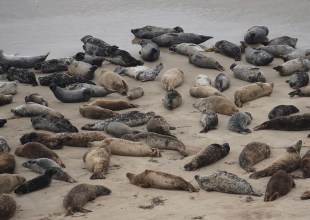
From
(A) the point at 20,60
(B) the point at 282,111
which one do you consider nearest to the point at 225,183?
(B) the point at 282,111

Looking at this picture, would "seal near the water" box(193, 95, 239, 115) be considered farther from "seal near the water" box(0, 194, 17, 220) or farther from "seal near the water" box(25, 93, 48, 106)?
"seal near the water" box(0, 194, 17, 220)

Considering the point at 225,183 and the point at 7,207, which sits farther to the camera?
the point at 225,183

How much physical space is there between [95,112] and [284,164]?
3.15m

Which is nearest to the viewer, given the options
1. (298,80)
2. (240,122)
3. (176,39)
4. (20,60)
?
(240,122)

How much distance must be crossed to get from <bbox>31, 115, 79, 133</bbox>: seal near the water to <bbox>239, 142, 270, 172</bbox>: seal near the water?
2.26 m

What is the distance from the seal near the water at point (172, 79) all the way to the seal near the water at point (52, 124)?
6.97 ft

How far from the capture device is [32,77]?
10.3 m

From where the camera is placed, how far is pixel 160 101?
372 inches

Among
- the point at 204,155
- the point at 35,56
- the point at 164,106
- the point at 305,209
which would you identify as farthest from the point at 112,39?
the point at 305,209

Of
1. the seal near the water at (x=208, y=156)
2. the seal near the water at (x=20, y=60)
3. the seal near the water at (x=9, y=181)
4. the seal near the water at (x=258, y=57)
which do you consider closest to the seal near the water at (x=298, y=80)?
the seal near the water at (x=258, y=57)

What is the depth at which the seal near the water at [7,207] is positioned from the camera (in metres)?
5.64

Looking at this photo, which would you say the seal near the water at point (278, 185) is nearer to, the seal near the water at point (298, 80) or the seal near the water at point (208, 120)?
the seal near the water at point (208, 120)

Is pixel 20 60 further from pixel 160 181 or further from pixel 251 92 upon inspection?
pixel 160 181

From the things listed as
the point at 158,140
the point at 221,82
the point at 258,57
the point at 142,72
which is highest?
the point at 258,57
